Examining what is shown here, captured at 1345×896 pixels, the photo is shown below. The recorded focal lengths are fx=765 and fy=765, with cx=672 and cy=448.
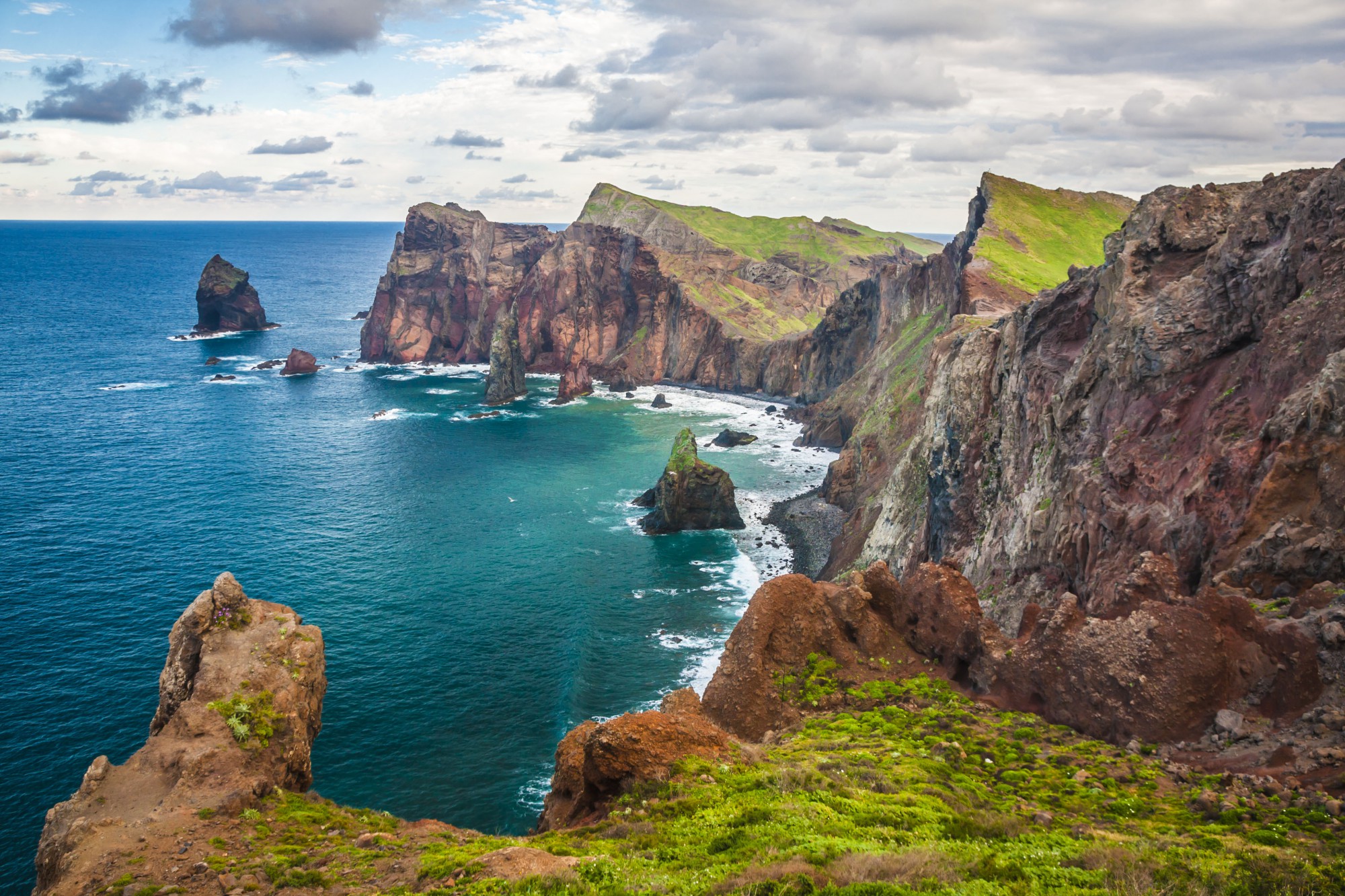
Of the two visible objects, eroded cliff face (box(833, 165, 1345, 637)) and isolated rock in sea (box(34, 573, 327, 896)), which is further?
eroded cliff face (box(833, 165, 1345, 637))

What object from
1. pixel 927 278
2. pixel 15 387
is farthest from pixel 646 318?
pixel 15 387

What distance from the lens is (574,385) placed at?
16300cm

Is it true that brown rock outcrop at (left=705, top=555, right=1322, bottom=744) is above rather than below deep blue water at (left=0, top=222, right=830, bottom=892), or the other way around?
above

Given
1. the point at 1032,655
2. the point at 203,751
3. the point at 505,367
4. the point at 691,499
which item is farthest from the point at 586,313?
the point at 1032,655

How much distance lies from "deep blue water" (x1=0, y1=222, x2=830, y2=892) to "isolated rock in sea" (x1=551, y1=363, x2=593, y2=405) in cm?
1492

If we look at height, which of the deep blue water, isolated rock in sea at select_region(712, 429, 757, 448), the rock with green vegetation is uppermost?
the rock with green vegetation

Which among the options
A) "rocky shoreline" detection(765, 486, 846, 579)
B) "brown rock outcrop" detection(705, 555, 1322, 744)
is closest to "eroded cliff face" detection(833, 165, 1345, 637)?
"brown rock outcrop" detection(705, 555, 1322, 744)

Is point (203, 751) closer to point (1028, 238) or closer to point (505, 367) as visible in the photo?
point (1028, 238)

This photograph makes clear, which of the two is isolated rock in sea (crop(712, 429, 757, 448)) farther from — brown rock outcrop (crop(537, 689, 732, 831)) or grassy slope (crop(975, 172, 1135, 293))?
brown rock outcrop (crop(537, 689, 732, 831))

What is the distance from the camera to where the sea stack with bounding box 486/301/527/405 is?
155 metres

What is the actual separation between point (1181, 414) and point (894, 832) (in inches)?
966

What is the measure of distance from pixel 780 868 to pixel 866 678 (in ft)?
53.6

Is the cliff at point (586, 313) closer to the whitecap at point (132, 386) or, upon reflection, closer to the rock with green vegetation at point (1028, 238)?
the whitecap at point (132, 386)

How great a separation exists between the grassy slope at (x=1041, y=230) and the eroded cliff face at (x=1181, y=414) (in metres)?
53.4
